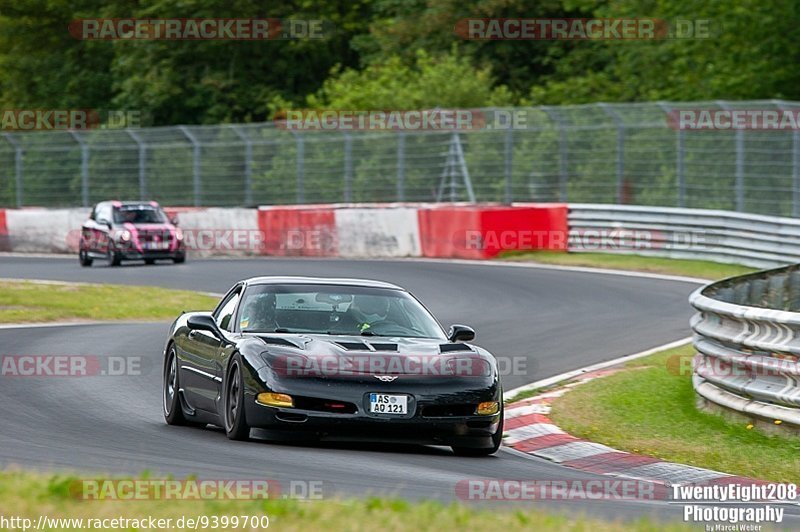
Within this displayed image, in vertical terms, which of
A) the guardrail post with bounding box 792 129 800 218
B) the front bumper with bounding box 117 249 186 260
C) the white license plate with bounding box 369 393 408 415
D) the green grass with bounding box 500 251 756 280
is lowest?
the front bumper with bounding box 117 249 186 260

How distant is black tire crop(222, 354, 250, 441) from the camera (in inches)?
426

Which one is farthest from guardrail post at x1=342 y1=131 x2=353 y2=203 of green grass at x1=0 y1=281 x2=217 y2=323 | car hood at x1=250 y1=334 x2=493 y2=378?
car hood at x1=250 y1=334 x2=493 y2=378

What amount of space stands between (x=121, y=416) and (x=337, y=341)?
2.21 meters

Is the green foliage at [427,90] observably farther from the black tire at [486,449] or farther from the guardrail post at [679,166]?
the black tire at [486,449]

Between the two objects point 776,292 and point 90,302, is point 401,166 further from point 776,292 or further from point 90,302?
point 776,292

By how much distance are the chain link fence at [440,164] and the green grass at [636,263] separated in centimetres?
116

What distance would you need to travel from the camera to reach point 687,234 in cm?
2891

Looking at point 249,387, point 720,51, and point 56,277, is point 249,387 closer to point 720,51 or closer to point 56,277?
point 56,277

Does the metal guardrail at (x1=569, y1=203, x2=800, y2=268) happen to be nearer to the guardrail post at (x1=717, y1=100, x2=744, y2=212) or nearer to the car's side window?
the guardrail post at (x1=717, y1=100, x2=744, y2=212)

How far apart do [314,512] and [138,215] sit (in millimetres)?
28014

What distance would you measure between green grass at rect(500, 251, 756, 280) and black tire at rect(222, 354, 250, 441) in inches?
613

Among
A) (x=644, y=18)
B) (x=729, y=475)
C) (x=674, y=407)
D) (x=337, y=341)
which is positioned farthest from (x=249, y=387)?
(x=644, y=18)

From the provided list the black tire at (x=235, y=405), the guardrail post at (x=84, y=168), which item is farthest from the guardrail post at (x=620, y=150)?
the black tire at (x=235, y=405)

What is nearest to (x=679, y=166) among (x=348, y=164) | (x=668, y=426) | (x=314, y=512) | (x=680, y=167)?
(x=680, y=167)
